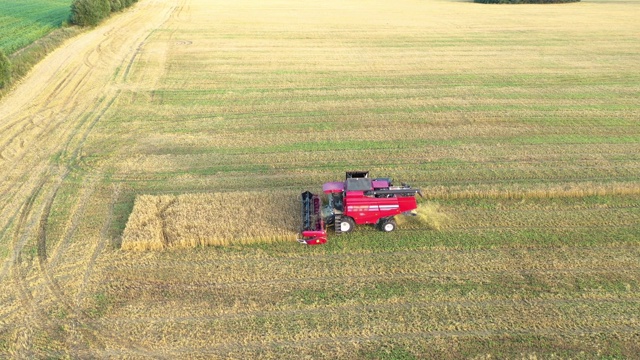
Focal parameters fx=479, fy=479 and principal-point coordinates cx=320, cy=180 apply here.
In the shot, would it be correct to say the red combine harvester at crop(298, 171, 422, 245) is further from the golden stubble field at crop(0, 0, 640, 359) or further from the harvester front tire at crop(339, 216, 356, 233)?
the golden stubble field at crop(0, 0, 640, 359)

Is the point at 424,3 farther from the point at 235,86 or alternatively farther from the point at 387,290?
the point at 387,290

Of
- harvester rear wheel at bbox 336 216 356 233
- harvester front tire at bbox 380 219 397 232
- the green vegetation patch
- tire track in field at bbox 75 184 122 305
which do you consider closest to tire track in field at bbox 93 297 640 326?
tire track in field at bbox 75 184 122 305

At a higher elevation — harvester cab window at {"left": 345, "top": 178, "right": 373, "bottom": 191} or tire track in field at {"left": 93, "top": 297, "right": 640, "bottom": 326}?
harvester cab window at {"left": 345, "top": 178, "right": 373, "bottom": 191}

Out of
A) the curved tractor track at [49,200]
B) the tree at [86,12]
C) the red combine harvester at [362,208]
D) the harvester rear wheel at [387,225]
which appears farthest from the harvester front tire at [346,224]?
the tree at [86,12]

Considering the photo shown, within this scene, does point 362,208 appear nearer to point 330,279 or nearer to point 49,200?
point 330,279

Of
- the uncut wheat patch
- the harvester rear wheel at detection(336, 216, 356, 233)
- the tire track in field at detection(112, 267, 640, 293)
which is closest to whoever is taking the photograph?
the tire track in field at detection(112, 267, 640, 293)

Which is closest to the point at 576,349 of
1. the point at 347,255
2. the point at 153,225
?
the point at 347,255

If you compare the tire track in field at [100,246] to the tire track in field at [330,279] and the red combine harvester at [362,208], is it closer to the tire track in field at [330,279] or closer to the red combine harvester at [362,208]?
the tire track in field at [330,279]
